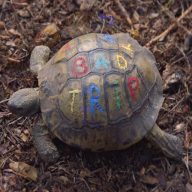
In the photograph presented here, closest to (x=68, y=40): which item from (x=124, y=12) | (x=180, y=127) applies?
(x=124, y=12)

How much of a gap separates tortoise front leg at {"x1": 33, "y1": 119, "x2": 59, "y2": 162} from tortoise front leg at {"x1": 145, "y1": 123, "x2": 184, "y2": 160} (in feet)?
4.06

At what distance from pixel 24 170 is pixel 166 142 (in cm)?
186

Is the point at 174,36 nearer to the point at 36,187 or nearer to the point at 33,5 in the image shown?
the point at 33,5

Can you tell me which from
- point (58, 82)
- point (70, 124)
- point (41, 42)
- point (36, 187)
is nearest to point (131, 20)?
point (41, 42)

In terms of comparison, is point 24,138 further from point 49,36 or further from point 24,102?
point 49,36

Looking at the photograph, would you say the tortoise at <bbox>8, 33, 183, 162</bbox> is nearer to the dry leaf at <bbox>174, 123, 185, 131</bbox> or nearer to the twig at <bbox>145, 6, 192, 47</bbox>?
the dry leaf at <bbox>174, 123, 185, 131</bbox>

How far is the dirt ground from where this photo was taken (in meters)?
2.80

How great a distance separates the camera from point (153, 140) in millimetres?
2891

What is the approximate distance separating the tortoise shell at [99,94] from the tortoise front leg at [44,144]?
28 cm

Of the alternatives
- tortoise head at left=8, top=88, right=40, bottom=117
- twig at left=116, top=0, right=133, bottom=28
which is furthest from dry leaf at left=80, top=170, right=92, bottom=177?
twig at left=116, top=0, right=133, bottom=28

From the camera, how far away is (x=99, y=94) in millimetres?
2352

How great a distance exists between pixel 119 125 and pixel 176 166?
1.11 metres

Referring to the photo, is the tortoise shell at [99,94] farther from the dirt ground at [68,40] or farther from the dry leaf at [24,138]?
the dry leaf at [24,138]

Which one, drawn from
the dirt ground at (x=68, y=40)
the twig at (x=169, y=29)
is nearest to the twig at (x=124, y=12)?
the dirt ground at (x=68, y=40)
